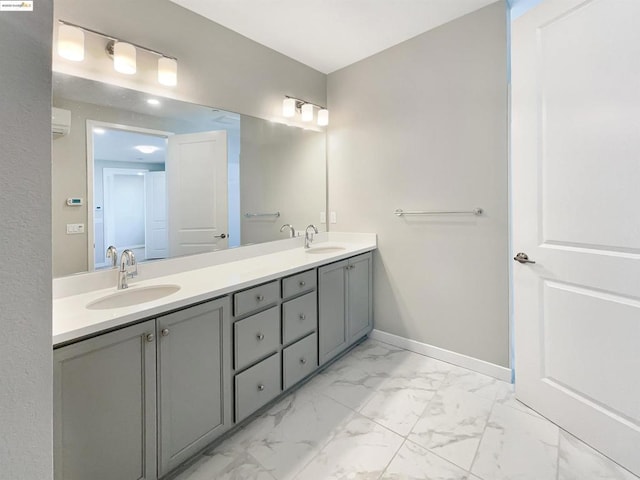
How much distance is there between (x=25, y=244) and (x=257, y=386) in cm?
144

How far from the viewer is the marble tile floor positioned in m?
1.41

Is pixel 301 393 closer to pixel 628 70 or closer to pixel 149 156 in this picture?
pixel 149 156

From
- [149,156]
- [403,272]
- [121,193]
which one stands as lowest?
[403,272]

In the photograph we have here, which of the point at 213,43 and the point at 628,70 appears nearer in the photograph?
the point at 628,70

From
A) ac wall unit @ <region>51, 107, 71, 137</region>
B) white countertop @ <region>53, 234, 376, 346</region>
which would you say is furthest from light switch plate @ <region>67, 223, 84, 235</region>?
ac wall unit @ <region>51, 107, 71, 137</region>

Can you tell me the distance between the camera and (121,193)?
1686 millimetres

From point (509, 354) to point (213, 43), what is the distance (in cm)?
288

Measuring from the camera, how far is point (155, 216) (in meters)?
1.85

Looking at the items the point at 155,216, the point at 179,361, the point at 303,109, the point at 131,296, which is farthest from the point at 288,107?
the point at 179,361

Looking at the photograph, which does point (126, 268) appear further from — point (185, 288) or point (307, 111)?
point (307, 111)

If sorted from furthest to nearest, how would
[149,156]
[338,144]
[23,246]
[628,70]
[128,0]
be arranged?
[338,144]
[149,156]
[128,0]
[628,70]
[23,246]

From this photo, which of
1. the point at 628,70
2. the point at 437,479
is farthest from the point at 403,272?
the point at 628,70

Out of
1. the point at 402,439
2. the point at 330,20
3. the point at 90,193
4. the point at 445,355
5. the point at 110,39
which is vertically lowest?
the point at 402,439

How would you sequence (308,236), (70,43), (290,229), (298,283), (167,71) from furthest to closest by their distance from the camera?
(308,236) → (290,229) → (298,283) → (167,71) → (70,43)
